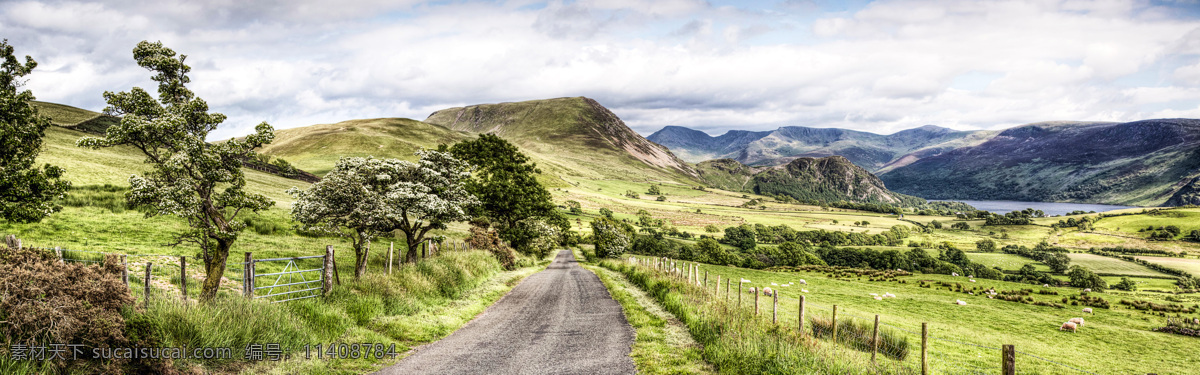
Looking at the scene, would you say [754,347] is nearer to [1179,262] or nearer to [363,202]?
[363,202]

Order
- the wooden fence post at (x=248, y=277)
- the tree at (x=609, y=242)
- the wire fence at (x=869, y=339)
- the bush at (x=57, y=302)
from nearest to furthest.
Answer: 1. the bush at (x=57, y=302)
2. the wooden fence post at (x=248, y=277)
3. the wire fence at (x=869, y=339)
4. the tree at (x=609, y=242)

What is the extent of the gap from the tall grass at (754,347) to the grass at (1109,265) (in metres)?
175

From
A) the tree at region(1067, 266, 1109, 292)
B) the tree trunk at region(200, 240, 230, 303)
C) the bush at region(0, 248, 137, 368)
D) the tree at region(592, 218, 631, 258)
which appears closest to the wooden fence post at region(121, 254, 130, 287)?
the bush at region(0, 248, 137, 368)

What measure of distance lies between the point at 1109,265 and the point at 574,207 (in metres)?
161

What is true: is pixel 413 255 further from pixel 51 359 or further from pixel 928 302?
pixel 928 302

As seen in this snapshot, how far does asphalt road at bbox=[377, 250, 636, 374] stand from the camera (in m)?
10.3

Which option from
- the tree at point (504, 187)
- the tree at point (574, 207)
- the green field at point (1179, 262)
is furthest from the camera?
the tree at point (574, 207)

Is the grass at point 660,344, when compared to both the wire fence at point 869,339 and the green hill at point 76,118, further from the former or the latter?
the green hill at point 76,118

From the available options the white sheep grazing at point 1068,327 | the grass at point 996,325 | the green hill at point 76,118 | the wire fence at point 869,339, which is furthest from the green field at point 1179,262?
the green hill at point 76,118

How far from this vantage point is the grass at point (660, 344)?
10.6 m

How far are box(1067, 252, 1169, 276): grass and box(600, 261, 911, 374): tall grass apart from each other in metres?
175

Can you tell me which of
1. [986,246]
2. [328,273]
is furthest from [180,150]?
[986,246]

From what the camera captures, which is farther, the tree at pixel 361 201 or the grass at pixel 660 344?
the tree at pixel 361 201

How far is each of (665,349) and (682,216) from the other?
190 meters
